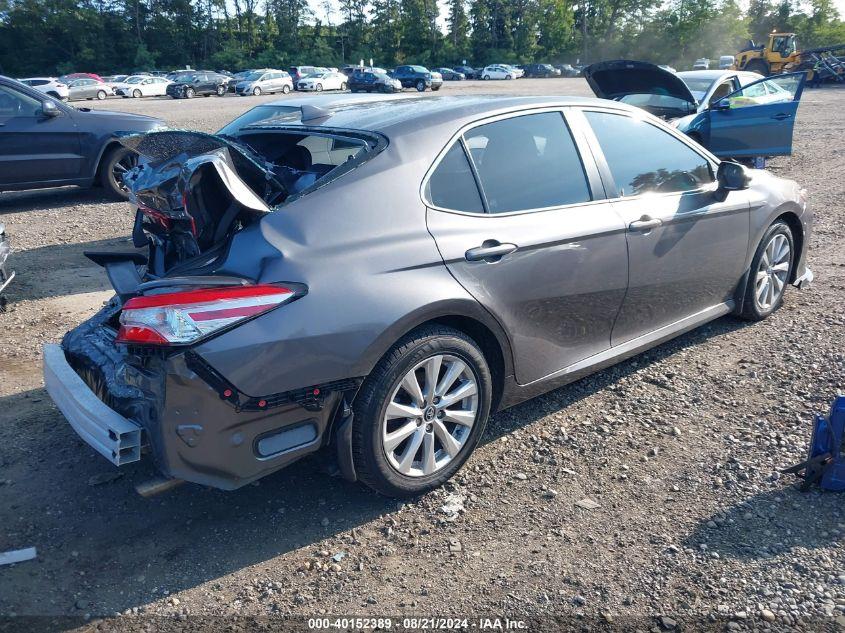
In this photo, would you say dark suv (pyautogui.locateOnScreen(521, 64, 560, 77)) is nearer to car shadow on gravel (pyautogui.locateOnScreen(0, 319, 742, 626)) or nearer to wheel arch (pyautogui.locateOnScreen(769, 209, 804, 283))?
wheel arch (pyautogui.locateOnScreen(769, 209, 804, 283))

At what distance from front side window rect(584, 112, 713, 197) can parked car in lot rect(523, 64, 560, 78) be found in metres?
70.5

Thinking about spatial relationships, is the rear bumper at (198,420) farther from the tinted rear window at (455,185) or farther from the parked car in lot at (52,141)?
the parked car in lot at (52,141)

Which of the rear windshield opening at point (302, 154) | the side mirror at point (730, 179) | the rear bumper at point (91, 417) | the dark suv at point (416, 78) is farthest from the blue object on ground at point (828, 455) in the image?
the dark suv at point (416, 78)

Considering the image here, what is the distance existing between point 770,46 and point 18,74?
65.3 m

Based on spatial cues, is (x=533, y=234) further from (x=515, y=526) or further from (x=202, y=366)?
(x=202, y=366)

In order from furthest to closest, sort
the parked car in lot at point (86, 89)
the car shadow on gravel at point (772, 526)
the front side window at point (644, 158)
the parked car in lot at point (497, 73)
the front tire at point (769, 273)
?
the parked car in lot at point (497, 73)
the parked car in lot at point (86, 89)
the front tire at point (769, 273)
the front side window at point (644, 158)
the car shadow on gravel at point (772, 526)

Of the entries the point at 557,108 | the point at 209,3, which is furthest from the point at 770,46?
the point at 209,3

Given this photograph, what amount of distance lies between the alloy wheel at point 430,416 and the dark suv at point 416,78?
158 ft

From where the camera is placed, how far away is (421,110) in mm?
3627

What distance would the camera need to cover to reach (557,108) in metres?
3.92

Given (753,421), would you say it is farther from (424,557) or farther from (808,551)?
(424,557)

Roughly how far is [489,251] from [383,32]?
8488cm

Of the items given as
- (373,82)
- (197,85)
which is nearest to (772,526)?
(373,82)

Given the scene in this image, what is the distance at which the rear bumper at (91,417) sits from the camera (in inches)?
108
